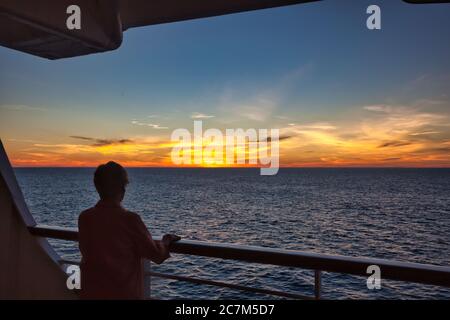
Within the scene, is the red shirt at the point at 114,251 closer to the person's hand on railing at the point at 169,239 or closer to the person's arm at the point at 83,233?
the person's arm at the point at 83,233

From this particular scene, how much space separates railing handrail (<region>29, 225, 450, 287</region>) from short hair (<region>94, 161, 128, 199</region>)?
31 cm

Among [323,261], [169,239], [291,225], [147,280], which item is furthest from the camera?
[291,225]

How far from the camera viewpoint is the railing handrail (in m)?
1.18

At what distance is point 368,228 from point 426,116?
2659 centimetres

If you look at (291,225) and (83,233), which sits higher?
(83,233)

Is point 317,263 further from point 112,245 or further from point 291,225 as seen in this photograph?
point 291,225

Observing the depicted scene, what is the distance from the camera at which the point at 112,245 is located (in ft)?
4.52

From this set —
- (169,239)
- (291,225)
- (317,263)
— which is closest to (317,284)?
(317,263)

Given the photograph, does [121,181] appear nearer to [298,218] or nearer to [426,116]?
[298,218]

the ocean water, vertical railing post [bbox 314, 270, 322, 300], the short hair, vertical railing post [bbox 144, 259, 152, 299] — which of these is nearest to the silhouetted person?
the short hair

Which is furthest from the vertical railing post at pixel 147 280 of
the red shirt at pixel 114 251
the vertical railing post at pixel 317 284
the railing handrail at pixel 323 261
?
the vertical railing post at pixel 317 284

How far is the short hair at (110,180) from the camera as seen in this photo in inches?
55.9

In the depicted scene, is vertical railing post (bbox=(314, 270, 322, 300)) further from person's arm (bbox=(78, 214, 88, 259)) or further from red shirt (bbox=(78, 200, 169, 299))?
person's arm (bbox=(78, 214, 88, 259))

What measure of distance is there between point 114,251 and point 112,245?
0.9 inches
